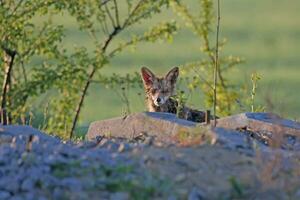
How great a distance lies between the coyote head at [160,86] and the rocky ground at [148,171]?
5.68 metres

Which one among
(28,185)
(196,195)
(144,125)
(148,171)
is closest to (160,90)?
(144,125)

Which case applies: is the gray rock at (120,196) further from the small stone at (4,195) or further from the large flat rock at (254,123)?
the large flat rock at (254,123)

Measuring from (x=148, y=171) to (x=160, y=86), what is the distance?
6614 millimetres

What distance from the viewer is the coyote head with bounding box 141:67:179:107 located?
16.3 m

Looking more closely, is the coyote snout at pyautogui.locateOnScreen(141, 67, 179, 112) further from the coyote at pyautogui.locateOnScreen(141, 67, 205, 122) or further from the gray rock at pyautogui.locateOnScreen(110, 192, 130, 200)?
the gray rock at pyautogui.locateOnScreen(110, 192, 130, 200)

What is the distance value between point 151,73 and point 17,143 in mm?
6386

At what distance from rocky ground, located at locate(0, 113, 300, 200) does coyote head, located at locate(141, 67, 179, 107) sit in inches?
223

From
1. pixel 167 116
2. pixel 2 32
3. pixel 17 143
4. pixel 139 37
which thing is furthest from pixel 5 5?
pixel 17 143

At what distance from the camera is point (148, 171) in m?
9.83

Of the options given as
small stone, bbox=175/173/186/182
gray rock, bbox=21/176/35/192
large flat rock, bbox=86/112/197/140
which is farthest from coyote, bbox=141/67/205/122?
gray rock, bbox=21/176/35/192

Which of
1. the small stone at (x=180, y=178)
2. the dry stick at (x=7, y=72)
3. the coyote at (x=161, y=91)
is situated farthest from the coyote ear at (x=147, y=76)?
the small stone at (x=180, y=178)

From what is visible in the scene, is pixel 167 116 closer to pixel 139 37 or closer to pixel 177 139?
pixel 177 139

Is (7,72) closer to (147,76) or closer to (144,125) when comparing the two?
(147,76)

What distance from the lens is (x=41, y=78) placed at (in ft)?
70.2
